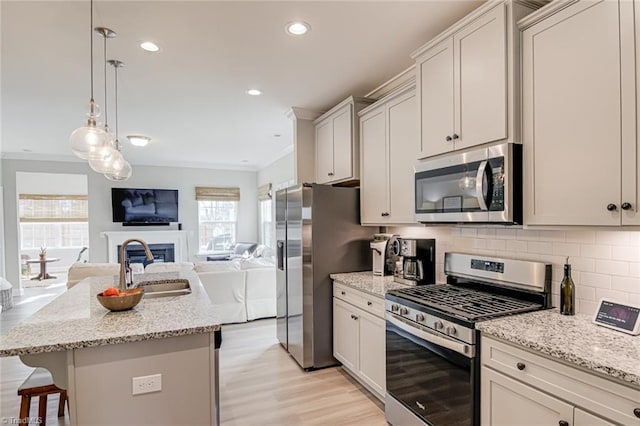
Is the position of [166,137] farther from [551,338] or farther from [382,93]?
[551,338]

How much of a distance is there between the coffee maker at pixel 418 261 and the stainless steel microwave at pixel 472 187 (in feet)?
1.17

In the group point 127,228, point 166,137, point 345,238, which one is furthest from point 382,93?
point 127,228

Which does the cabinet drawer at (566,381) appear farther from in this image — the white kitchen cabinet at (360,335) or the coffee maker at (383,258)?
the coffee maker at (383,258)

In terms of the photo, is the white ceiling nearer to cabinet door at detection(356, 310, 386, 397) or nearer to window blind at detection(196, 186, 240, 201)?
cabinet door at detection(356, 310, 386, 397)

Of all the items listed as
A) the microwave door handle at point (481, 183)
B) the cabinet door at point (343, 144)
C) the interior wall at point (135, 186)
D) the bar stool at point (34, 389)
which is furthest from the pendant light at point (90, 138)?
the interior wall at point (135, 186)

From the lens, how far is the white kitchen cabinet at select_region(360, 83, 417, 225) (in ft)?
9.26

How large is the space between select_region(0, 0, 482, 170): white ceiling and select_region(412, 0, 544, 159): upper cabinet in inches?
7.5

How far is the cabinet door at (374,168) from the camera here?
123 inches

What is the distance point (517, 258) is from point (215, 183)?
7499 millimetres

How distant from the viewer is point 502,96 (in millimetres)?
1909

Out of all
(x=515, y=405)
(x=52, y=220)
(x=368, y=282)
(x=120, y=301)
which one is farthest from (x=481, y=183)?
(x=52, y=220)

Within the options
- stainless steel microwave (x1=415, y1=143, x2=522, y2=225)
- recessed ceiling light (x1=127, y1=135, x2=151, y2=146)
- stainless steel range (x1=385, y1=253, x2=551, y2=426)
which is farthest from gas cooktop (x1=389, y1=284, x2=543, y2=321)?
recessed ceiling light (x1=127, y1=135, x2=151, y2=146)

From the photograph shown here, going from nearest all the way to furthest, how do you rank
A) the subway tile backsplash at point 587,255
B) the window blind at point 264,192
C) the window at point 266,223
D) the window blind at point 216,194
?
the subway tile backsplash at point 587,255 → the window blind at point 264,192 → the window at point 266,223 → the window blind at point 216,194

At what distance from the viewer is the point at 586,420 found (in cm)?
134
